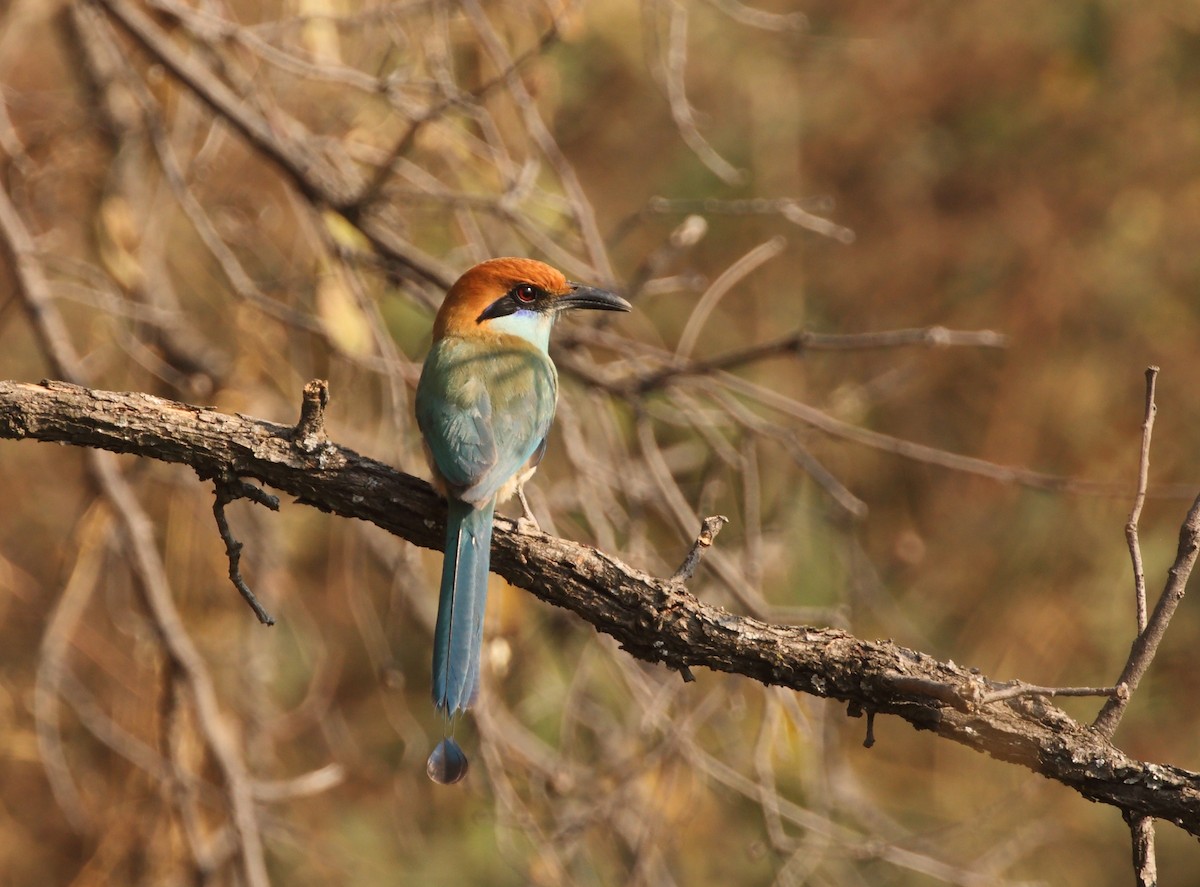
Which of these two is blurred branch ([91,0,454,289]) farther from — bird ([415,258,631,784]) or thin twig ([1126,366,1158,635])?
thin twig ([1126,366,1158,635])

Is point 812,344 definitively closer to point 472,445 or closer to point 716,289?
point 716,289

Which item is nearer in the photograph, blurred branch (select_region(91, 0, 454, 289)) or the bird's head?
the bird's head

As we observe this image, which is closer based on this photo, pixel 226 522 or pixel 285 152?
pixel 226 522

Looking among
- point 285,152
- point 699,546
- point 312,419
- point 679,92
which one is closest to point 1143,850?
point 699,546

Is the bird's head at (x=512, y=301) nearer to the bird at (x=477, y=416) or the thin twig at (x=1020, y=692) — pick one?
the bird at (x=477, y=416)

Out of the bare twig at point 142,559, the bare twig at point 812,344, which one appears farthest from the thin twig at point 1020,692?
the bare twig at point 142,559

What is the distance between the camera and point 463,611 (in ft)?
9.85

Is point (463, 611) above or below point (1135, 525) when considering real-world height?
above

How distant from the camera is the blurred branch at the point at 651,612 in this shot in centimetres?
221

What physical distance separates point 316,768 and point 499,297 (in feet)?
13.2

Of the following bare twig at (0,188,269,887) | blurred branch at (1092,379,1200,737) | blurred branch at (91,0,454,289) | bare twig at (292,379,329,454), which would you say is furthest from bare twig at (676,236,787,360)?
blurred branch at (1092,379,1200,737)

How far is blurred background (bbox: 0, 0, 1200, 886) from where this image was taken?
423 cm

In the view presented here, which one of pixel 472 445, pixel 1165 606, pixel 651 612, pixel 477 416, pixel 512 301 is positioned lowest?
pixel 1165 606

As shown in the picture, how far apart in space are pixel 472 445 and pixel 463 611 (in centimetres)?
51
